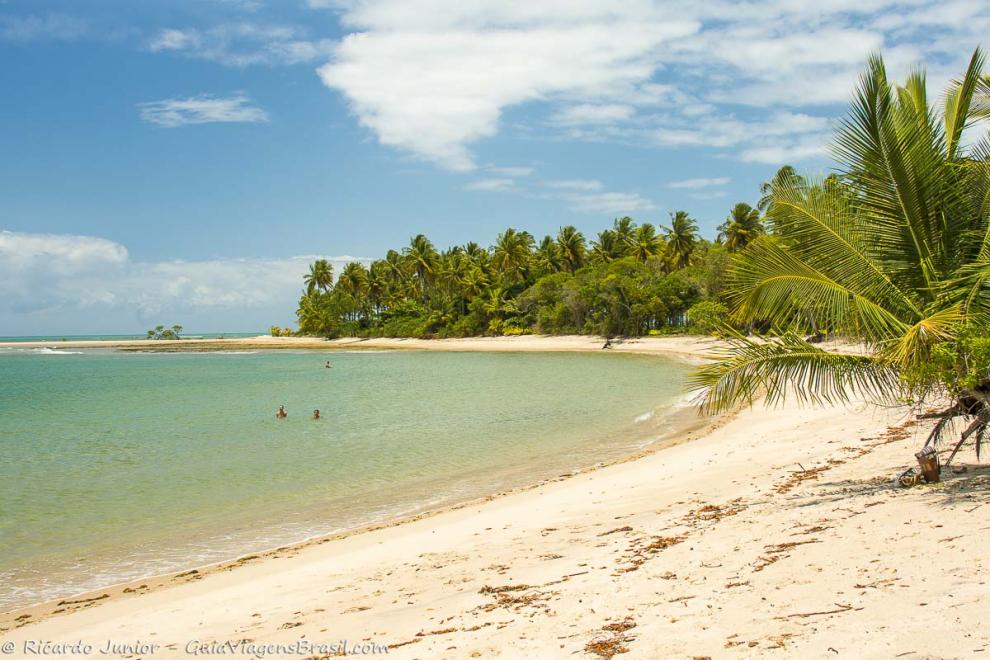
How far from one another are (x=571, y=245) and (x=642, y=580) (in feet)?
248

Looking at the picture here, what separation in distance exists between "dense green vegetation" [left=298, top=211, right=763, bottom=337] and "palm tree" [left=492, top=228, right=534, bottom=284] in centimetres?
12

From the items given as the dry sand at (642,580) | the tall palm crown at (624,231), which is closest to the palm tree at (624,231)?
the tall palm crown at (624,231)

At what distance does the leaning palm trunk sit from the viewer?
6941 mm

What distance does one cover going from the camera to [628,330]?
63.6 meters

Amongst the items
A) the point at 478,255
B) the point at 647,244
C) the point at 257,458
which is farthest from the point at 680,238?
the point at 257,458

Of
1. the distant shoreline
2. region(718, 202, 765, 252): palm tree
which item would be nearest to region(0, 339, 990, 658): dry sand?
the distant shoreline

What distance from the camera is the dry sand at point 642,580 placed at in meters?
4.26

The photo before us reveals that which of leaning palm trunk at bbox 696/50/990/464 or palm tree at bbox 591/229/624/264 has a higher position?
palm tree at bbox 591/229/624/264

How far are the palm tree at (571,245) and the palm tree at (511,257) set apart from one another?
4814 millimetres

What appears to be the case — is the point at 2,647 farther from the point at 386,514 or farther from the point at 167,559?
the point at 386,514

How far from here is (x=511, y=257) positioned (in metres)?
80.4

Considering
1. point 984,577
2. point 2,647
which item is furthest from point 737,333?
point 2,647

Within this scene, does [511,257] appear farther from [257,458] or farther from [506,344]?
[257,458]

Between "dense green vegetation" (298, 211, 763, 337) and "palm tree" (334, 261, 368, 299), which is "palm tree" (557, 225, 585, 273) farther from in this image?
"palm tree" (334, 261, 368, 299)
